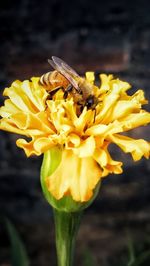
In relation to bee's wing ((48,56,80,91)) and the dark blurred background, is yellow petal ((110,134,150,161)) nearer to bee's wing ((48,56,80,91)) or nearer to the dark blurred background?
bee's wing ((48,56,80,91))

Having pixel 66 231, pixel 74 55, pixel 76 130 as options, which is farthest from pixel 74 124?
pixel 74 55

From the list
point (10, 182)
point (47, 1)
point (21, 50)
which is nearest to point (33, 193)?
point (10, 182)

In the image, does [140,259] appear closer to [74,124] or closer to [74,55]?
[74,124]

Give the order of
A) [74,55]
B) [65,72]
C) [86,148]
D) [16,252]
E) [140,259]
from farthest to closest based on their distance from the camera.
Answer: [74,55], [16,252], [140,259], [65,72], [86,148]

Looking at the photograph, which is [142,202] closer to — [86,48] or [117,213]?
[117,213]

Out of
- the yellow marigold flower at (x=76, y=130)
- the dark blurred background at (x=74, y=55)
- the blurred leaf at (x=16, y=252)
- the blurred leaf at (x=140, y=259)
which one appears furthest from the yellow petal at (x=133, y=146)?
the dark blurred background at (x=74, y=55)

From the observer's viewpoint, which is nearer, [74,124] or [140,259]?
[74,124]

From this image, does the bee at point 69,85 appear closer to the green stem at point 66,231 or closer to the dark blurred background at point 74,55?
the green stem at point 66,231

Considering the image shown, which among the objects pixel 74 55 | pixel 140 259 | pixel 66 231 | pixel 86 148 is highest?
pixel 74 55

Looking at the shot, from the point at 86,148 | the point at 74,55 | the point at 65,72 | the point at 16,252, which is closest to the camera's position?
the point at 86,148

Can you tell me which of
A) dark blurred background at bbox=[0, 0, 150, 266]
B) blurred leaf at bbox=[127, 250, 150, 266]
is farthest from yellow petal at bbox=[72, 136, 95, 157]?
dark blurred background at bbox=[0, 0, 150, 266]
